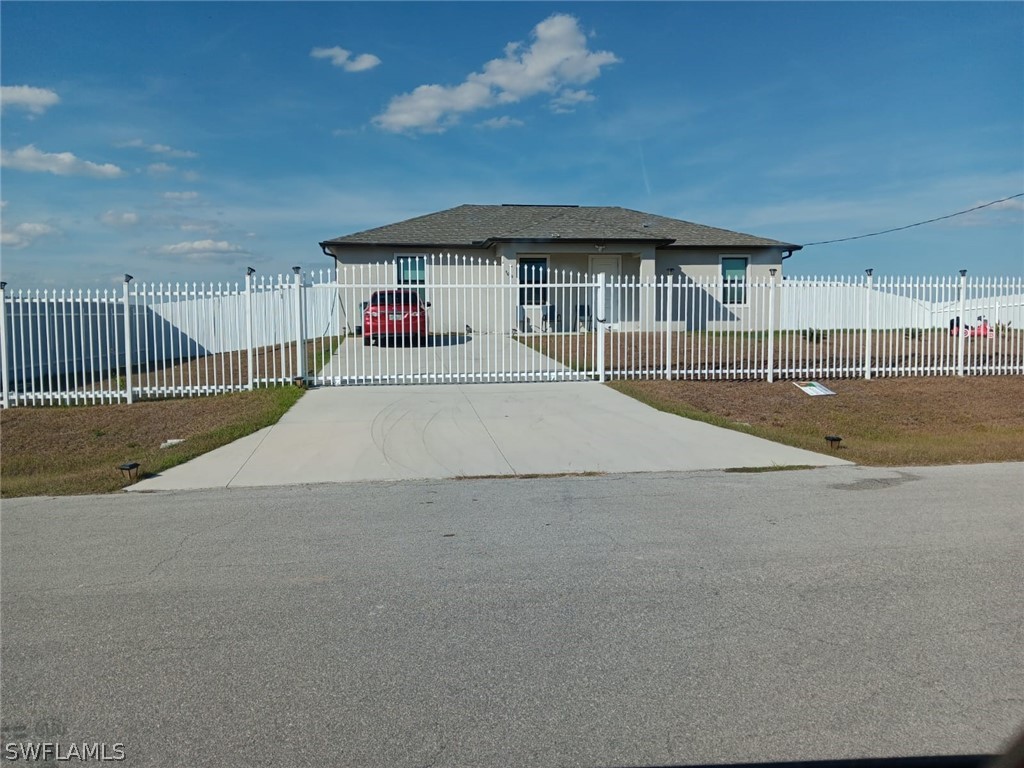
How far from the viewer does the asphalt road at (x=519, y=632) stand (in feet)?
10.8

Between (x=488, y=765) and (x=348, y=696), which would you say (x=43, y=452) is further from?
(x=488, y=765)

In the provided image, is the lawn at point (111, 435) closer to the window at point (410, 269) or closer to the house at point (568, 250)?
the house at point (568, 250)

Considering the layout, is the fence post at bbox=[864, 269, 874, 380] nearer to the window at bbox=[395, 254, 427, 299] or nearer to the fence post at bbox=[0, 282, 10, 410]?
the window at bbox=[395, 254, 427, 299]

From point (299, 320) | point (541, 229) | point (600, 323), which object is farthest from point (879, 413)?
point (541, 229)

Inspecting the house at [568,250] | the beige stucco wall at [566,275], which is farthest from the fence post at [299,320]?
the house at [568,250]

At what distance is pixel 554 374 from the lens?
15164 millimetres

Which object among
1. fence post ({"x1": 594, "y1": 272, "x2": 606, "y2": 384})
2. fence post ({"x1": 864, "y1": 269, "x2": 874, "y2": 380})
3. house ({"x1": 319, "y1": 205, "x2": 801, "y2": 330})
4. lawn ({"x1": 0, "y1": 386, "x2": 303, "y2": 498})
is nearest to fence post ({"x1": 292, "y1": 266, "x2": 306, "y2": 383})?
lawn ({"x1": 0, "y1": 386, "x2": 303, "y2": 498})

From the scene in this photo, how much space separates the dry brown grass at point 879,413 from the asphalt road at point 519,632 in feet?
10.6

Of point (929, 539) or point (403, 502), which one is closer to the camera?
point (929, 539)

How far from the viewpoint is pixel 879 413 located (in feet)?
42.7

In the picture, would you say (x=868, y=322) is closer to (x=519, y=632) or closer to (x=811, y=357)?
(x=811, y=357)

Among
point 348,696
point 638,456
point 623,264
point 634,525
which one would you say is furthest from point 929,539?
point 623,264

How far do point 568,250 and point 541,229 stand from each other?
1511 mm

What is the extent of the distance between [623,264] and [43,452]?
18230mm
